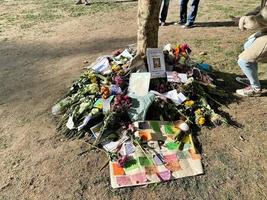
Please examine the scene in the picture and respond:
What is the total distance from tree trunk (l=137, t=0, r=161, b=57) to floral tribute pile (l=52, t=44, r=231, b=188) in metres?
0.27

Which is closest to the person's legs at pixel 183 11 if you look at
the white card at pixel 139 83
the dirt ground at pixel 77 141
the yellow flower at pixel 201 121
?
the dirt ground at pixel 77 141

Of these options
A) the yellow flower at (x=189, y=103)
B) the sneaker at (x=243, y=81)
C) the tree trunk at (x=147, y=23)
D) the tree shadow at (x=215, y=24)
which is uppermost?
the tree trunk at (x=147, y=23)

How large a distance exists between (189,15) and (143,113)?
4.35m

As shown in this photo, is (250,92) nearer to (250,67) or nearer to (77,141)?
(250,67)

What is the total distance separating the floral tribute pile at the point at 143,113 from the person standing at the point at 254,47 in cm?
39

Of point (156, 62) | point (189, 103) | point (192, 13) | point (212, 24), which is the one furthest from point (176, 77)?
point (212, 24)

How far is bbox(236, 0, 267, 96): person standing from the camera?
13.9 ft

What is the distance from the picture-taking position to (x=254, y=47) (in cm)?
450

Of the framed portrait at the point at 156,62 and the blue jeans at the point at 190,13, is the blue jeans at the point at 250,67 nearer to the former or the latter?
the framed portrait at the point at 156,62

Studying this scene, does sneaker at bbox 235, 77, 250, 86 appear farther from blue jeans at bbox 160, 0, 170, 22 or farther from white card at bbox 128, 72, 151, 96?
blue jeans at bbox 160, 0, 170, 22

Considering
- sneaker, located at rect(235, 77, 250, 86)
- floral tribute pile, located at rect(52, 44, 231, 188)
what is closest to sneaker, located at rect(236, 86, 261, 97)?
floral tribute pile, located at rect(52, 44, 231, 188)

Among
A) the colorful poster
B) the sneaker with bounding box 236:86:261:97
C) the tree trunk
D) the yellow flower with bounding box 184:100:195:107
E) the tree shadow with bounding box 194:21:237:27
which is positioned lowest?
the tree shadow with bounding box 194:21:237:27

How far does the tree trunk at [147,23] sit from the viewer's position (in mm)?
4520

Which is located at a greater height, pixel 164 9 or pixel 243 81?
pixel 164 9
